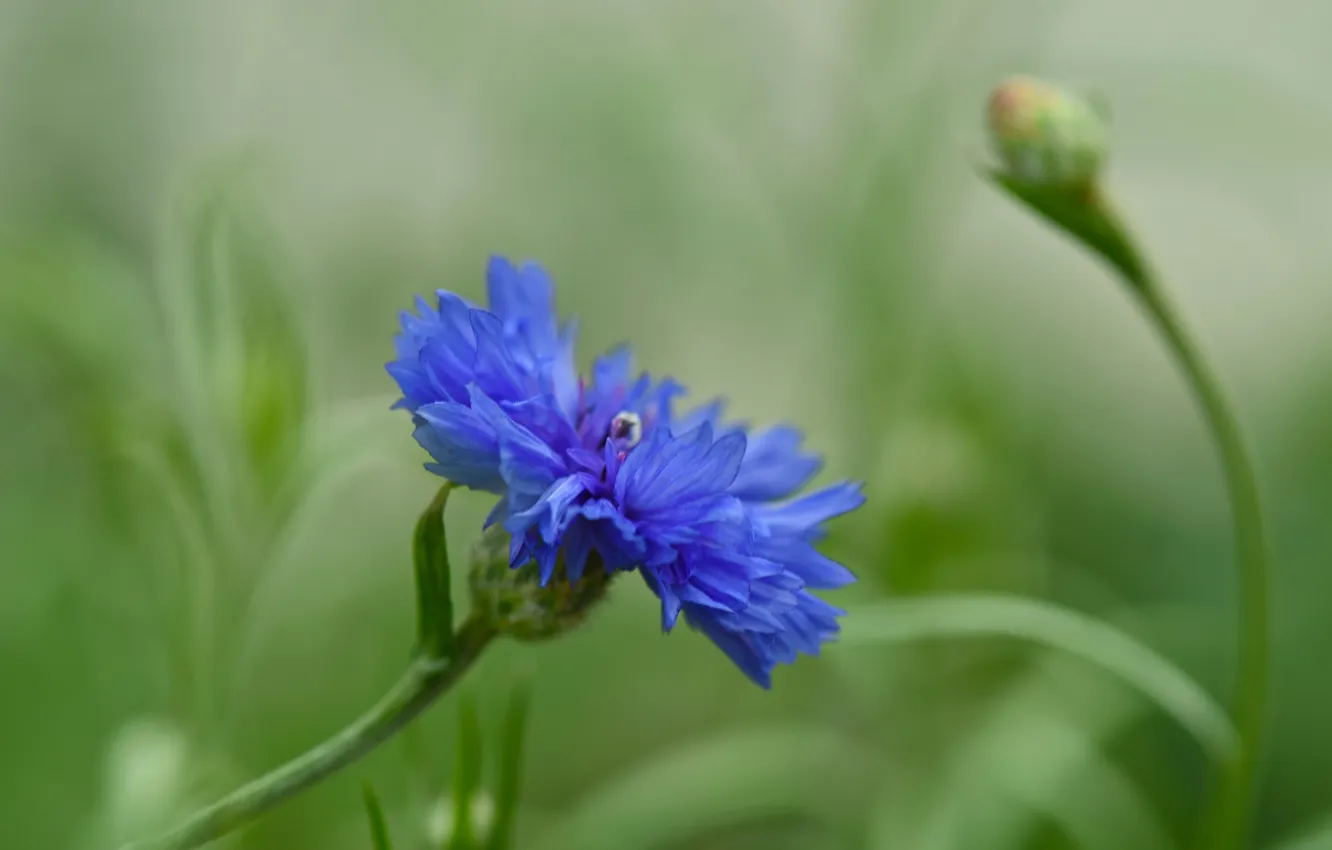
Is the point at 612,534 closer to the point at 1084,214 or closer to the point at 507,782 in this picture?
the point at 507,782

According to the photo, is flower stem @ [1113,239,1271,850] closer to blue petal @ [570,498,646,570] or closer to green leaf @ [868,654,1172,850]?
green leaf @ [868,654,1172,850]

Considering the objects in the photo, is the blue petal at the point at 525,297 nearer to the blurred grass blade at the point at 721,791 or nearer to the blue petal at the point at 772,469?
the blue petal at the point at 772,469

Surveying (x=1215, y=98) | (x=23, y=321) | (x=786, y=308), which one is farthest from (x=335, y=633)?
(x=1215, y=98)

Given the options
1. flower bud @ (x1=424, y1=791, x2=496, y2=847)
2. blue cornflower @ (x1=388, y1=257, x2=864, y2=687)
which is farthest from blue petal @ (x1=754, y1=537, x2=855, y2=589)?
flower bud @ (x1=424, y1=791, x2=496, y2=847)

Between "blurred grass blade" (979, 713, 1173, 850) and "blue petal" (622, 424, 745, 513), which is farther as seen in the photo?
"blurred grass blade" (979, 713, 1173, 850)

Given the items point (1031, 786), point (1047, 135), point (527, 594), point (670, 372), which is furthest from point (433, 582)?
point (670, 372)

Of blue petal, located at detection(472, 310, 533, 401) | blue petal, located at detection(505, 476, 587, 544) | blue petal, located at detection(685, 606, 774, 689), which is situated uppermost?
blue petal, located at detection(472, 310, 533, 401)

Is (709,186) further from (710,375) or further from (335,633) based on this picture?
(335,633)
